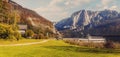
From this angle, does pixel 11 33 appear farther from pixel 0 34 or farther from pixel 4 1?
pixel 4 1

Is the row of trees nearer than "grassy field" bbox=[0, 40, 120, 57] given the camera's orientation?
No

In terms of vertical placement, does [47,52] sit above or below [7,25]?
below

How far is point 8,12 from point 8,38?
15080 mm

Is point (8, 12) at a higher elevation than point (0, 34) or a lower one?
higher

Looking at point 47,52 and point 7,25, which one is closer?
point 47,52

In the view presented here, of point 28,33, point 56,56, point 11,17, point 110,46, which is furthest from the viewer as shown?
point 28,33

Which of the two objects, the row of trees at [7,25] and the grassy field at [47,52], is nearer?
the grassy field at [47,52]

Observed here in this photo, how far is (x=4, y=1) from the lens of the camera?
7425 cm

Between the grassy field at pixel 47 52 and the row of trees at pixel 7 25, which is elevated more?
the row of trees at pixel 7 25

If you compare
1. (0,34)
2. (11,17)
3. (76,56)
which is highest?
(11,17)

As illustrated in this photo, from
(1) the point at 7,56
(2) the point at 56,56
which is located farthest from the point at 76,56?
(1) the point at 7,56

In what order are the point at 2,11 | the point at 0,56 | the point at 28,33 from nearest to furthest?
the point at 0,56
the point at 2,11
the point at 28,33

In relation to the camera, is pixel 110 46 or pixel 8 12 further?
pixel 8 12

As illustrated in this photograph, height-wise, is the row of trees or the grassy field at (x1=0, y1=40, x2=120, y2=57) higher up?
the row of trees
